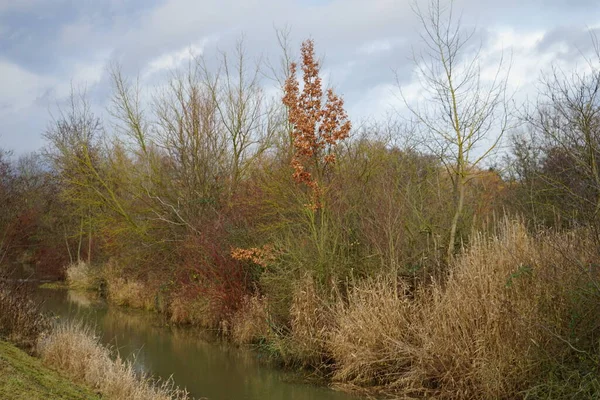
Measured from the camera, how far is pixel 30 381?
6703mm

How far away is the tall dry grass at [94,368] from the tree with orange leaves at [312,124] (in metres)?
5.04

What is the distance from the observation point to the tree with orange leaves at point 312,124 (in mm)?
11891

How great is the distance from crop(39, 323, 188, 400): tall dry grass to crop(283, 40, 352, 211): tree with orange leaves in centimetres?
504

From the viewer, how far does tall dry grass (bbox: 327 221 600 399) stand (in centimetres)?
748

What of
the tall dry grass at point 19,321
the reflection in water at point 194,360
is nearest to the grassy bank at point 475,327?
the reflection in water at point 194,360

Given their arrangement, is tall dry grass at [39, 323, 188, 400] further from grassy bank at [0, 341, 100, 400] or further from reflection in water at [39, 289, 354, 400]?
reflection in water at [39, 289, 354, 400]

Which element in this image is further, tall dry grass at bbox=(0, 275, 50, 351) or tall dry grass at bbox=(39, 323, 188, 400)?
tall dry grass at bbox=(0, 275, 50, 351)

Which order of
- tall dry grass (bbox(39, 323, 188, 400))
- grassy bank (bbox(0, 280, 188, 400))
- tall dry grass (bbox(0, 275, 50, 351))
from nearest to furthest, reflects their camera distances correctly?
grassy bank (bbox(0, 280, 188, 400)) → tall dry grass (bbox(39, 323, 188, 400)) → tall dry grass (bbox(0, 275, 50, 351))

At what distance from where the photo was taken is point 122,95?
22.2m

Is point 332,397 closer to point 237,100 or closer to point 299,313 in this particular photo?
point 299,313

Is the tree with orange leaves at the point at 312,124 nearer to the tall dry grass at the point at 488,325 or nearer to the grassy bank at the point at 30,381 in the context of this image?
the tall dry grass at the point at 488,325

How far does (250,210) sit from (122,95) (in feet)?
30.9

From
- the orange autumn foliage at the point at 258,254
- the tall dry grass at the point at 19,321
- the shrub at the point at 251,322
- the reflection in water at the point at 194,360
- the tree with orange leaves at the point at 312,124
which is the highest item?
the tree with orange leaves at the point at 312,124

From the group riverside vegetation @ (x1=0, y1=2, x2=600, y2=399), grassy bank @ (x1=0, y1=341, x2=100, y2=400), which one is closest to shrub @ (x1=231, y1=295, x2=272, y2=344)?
riverside vegetation @ (x1=0, y1=2, x2=600, y2=399)
